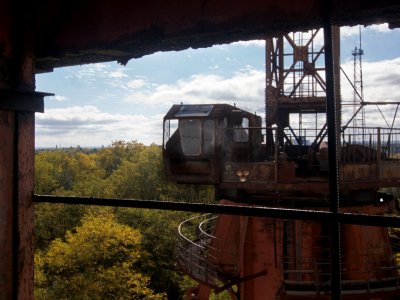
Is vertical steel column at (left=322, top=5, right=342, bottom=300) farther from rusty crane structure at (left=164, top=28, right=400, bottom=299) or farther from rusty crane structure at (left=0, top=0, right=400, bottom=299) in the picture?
rusty crane structure at (left=164, top=28, right=400, bottom=299)

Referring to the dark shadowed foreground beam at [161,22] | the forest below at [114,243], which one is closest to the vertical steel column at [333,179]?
the dark shadowed foreground beam at [161,22]

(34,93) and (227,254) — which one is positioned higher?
(34,93)

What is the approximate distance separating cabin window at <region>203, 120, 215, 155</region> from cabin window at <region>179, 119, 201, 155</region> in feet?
0.56

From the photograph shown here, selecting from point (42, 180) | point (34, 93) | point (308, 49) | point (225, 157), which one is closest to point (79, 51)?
point (34, 93)

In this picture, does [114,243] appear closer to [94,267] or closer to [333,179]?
[94,267]

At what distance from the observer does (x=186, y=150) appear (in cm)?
1088

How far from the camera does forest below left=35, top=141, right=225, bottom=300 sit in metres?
21.0

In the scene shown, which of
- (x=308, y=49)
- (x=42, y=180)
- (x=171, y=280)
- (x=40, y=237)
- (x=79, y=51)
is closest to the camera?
(x=79, y=51)

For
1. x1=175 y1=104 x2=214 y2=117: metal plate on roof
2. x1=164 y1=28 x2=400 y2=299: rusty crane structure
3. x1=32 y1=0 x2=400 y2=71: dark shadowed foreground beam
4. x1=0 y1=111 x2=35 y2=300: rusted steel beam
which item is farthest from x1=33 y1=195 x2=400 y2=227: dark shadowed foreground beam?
x1=175 y1=104 x2=214 y2=117: metal plate on roof

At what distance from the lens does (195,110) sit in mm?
11297

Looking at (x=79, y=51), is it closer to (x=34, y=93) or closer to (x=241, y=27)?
(x=34, y=93)

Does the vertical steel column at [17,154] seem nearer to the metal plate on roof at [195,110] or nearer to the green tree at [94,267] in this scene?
the metal plate on roof at [195,110]

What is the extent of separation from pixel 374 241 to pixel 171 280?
65.7ft

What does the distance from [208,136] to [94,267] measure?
14.7 m
